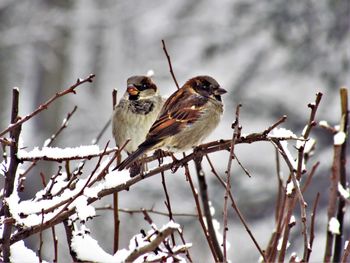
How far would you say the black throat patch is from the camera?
3635 mm

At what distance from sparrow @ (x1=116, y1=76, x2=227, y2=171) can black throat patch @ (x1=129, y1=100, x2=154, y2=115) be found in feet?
1.60

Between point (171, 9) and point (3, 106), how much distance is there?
4349mm

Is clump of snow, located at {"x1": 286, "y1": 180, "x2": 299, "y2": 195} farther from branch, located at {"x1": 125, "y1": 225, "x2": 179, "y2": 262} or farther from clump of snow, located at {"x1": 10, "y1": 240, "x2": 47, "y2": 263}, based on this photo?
clump of snow, located at {"x1": 10, "y1": 240, "x2": 47, "y2": 263}

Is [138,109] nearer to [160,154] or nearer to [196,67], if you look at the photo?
[160,154]

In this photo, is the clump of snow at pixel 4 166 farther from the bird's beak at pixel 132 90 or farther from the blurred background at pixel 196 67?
the blurred background at pixel 196 67

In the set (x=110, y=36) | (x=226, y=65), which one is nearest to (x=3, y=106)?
(x=110, y=36)

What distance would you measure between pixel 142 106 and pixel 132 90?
0.33 ft

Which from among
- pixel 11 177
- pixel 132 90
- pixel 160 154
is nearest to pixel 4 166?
pixel 11 177

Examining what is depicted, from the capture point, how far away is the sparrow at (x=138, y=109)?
3.62m

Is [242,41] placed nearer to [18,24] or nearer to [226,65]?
[226,65]

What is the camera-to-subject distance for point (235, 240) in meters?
11.0

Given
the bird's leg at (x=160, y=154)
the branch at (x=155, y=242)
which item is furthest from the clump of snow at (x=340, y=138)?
the bird's leg at (x=160, y=154)

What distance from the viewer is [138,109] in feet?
11.9

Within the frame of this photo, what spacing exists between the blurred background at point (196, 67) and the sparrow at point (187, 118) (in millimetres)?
5460
